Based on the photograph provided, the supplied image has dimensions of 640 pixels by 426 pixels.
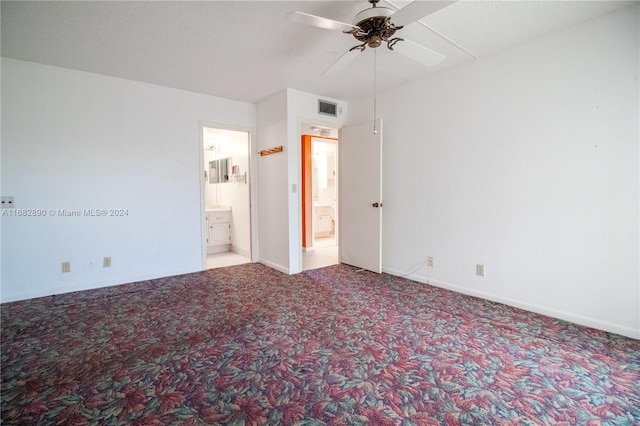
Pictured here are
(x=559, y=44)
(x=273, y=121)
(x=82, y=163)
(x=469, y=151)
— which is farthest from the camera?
(x=273, y=121)

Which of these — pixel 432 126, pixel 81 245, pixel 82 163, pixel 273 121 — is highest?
pixel 273 121

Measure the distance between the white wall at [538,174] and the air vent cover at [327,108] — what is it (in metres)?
1.13

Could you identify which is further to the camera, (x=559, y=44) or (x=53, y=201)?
(x=53, y=201)

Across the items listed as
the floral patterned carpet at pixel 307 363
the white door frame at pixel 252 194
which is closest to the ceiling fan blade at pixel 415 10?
the floral patterned carpet at pixel 307 363

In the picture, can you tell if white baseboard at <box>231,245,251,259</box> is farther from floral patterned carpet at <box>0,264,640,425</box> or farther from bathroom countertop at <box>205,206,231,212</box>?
floral patterned carpet at <box>0,264,640,425</box>

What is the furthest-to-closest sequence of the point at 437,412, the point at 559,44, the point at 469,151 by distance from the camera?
1. the point at 469,151
2. the point at 559,44
3. the point at 437,412

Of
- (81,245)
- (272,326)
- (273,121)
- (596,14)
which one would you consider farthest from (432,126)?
(81,245)

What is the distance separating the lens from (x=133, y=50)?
3.04 meters

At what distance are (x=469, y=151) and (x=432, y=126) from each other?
1.91 feet

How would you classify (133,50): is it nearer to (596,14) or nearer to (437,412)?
(437,412)

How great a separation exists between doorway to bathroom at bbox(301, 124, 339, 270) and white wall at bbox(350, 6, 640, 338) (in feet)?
7.43

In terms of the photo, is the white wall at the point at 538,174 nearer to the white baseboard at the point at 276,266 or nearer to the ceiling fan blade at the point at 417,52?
the ceiling fan blade at the point at 417,52

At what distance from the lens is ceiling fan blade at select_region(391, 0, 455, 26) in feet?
5.90

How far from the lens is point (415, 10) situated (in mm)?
1896
